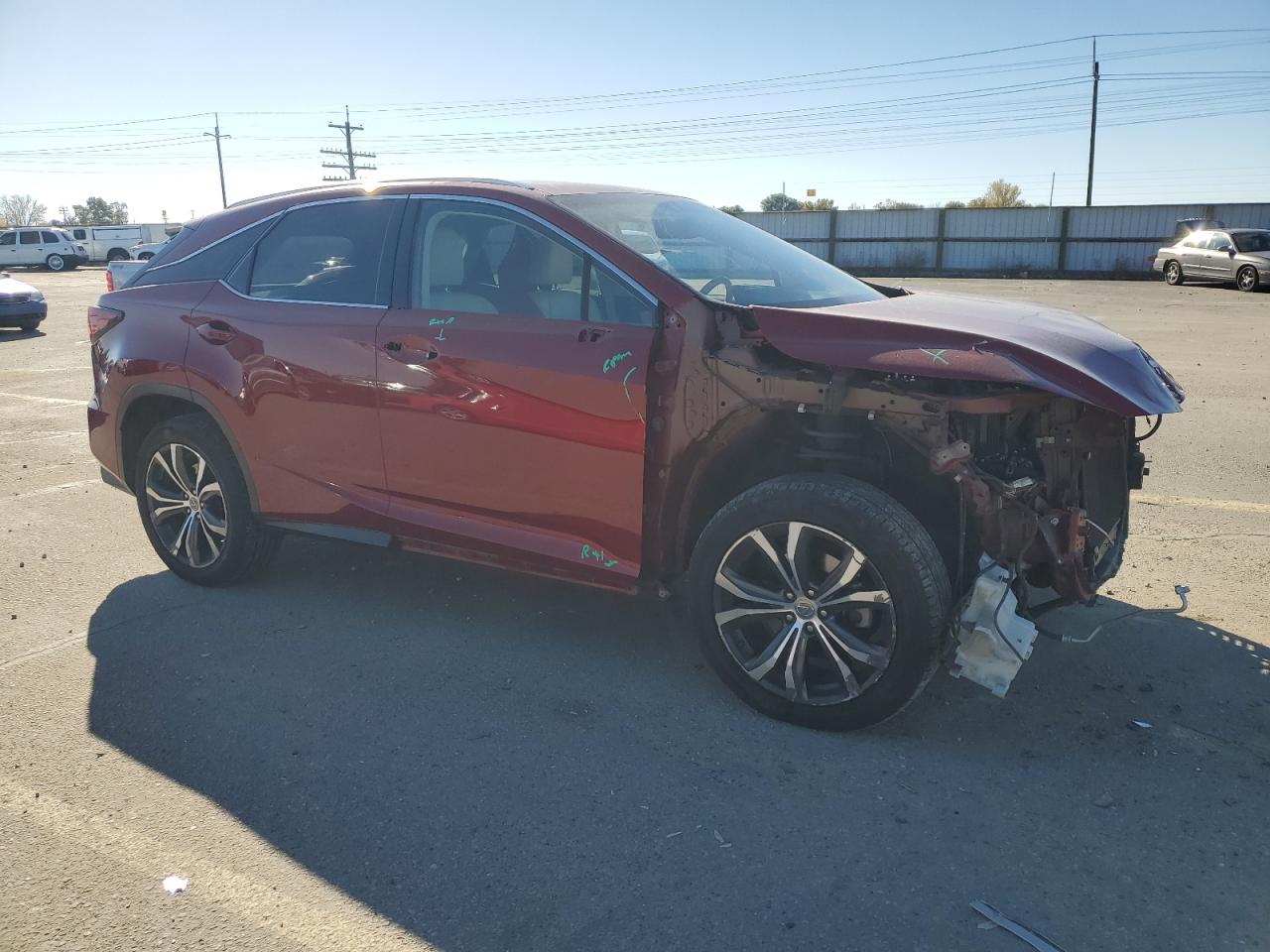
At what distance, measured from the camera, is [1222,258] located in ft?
87.1

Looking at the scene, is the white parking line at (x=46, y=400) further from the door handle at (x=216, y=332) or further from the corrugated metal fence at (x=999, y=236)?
the corrugated metal fence at (x=999, y=236)

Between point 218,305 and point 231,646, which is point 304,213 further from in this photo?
point 231,646

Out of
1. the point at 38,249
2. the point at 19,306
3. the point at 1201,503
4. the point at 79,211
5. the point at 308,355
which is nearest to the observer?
the point at 308,355

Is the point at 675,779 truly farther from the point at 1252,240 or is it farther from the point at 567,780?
the point at 1252,240

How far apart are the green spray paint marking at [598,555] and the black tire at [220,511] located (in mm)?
1817

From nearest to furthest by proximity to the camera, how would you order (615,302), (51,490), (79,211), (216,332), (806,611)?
(806,611)
(615,302)
(216,332)
(51,490)
(79,211)

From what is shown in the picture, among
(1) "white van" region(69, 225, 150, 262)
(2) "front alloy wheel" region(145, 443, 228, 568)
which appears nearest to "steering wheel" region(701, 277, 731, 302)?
(2) "front alloy wheel" region(145, 443, 228, 568)

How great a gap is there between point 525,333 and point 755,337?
91 cm

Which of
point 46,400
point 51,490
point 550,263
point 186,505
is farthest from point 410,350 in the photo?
point 46,400

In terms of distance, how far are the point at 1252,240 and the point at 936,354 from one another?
28.0m

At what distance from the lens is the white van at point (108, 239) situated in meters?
49.0

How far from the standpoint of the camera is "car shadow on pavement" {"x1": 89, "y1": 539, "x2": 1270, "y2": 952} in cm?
264

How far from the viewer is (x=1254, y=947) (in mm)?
2455

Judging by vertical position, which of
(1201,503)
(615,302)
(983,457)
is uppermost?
(615,302)
